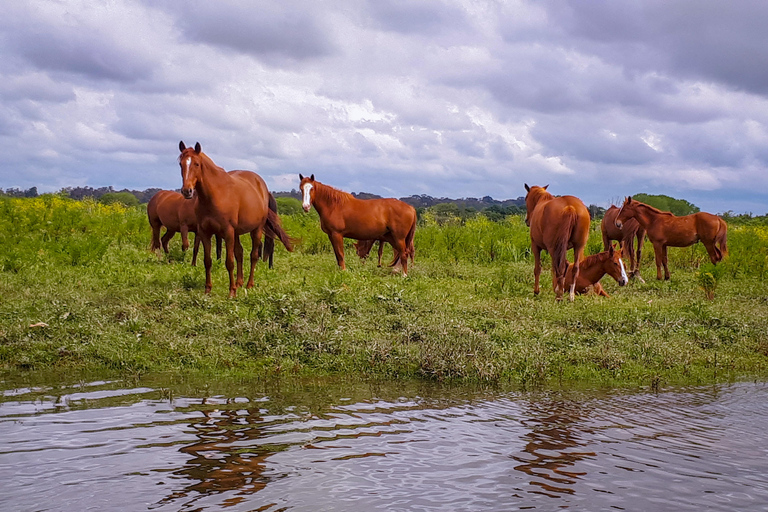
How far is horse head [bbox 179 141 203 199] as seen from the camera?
30.3ft

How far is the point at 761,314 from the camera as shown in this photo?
33.5 ft

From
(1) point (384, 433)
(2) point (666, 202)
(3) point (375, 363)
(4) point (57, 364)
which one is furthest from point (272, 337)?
(2) point (666, 202)

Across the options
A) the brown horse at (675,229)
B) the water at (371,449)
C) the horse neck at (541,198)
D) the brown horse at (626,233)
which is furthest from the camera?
the brown horse at (626,233)

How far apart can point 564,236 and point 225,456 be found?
27.1ft

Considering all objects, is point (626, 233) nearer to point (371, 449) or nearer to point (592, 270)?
point (592, 270)

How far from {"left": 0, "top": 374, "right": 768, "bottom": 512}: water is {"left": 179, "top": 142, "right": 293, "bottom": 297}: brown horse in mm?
4083

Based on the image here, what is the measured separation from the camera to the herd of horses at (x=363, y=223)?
10031 mm

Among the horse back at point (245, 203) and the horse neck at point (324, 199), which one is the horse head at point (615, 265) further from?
the horse back at point (245, 203)

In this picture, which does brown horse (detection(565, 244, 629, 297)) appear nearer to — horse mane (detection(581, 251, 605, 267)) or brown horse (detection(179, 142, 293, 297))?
horse mane (detection(581, 251, 605, 267))

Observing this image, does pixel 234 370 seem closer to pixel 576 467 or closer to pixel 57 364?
pixel 57 364

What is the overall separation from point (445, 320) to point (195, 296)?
3.49 m

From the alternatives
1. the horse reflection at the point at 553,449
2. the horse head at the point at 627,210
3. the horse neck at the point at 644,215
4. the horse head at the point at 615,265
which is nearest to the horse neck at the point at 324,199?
the horse head at the point at 615,265

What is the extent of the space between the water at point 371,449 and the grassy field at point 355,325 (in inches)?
31.6

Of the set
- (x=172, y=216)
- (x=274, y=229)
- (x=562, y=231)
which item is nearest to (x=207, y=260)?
(x=274, y=229)
